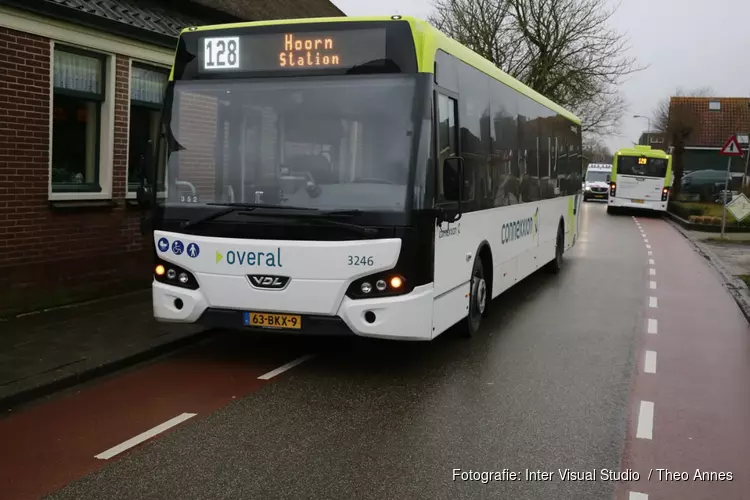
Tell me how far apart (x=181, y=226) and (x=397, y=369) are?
7.73 feet

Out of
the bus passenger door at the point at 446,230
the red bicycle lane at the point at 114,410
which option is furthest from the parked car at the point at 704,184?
the red bicycle lane at the point at 114,410

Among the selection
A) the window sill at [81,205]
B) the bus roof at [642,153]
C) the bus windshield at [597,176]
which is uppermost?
the bus roof at [642,153]

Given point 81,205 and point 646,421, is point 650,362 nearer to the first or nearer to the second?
point 646,421

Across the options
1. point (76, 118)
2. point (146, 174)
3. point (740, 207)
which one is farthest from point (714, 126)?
point (146, 174)

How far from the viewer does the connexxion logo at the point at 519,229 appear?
31.0ft

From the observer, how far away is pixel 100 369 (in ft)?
22.3

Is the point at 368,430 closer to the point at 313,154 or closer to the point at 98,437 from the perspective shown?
the point at 98,437

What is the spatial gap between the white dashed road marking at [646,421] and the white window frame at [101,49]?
7144 millimetres

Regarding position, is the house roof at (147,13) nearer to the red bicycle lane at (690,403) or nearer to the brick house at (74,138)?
the brick house at (74,138)

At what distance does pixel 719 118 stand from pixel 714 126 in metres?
0.95

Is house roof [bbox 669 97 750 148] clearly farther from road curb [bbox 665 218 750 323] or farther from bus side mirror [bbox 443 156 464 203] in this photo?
bus side mirror [bbox 443 156 464 203]

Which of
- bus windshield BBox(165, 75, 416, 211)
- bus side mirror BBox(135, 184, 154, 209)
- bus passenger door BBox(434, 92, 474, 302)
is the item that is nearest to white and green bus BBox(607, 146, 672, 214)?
bus passenger door BBox(434, 92, 474, 302)

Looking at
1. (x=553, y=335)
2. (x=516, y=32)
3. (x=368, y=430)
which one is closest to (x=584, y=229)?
(x=516, y=32)

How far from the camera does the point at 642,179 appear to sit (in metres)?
33.9
